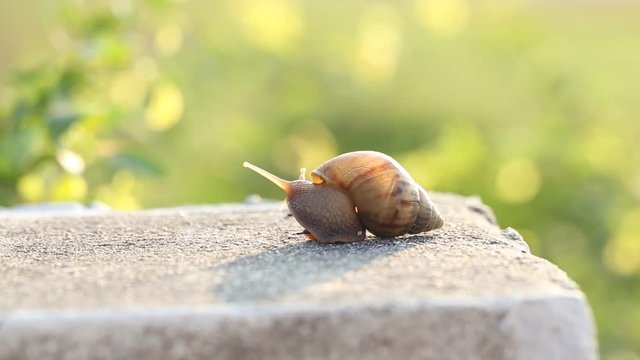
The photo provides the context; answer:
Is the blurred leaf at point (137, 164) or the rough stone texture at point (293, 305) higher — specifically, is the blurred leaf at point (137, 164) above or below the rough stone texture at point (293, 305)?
below

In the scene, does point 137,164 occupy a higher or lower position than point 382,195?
lower

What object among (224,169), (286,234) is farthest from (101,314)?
(224,169)

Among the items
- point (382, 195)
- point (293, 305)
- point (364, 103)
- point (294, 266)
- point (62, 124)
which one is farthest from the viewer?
point (364, 103)

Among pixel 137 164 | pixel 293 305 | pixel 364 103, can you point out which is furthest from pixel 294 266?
pixel 364 103

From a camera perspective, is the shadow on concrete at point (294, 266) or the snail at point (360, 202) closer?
the shadow on concrete at point (294, 266)

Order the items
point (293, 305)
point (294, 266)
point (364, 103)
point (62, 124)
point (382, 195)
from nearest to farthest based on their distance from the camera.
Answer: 1. point (293, 305)
2. point (294, 266)
3. point (382, 195)
4. point (62, 124)
5. point (364, 103)

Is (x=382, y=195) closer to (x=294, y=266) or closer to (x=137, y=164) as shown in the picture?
(x=294, y=266)

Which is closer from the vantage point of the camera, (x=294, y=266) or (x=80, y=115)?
(x=294, y=266)

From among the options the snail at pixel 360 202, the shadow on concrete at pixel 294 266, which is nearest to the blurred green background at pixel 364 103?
the snail at pixel 360 202

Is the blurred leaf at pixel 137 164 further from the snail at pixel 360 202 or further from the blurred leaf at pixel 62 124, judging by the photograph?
the snail at pixel 360 202
